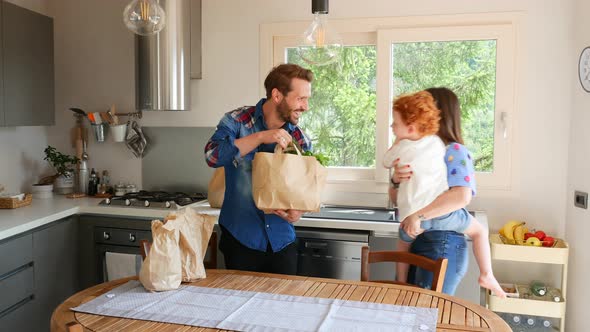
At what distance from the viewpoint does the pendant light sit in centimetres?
220

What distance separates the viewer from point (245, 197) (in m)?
2.29

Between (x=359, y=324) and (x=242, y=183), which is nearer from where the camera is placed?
(x=359, y=324)

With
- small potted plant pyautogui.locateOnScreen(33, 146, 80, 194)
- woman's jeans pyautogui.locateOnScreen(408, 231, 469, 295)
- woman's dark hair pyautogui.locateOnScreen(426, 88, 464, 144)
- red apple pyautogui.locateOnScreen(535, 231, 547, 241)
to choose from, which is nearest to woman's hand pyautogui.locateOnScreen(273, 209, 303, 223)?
woman's jeans pyautogui.locateOnScreen(408, 231, 469, 295)

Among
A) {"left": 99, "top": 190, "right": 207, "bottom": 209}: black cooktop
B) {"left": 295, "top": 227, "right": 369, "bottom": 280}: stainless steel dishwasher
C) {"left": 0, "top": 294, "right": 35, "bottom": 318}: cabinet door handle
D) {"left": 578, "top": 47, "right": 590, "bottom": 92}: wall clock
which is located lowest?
{"left": 0, "top": 294, "right": 35, "bottom": 318}: cabinet door handle

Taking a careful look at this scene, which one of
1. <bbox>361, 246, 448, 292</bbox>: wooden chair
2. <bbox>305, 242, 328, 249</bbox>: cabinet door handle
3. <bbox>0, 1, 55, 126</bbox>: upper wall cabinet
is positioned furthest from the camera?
<bbox>0, 1, 55, 126</bbox>: upper wall cabinet

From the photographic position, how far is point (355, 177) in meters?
3.49

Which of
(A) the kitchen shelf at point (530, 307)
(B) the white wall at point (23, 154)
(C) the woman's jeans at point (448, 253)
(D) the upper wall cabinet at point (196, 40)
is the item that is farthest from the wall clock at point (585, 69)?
(B) the white wall at point (23, 154)

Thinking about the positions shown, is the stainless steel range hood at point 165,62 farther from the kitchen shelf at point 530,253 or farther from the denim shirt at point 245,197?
the kitchen shelf at point 530,253

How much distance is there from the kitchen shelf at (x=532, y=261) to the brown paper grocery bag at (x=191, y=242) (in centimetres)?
168

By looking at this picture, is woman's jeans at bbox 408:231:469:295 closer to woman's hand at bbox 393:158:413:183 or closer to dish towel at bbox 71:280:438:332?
woman's hand at bbox 393:158:413:183

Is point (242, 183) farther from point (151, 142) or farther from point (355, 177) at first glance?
point (151, 142)

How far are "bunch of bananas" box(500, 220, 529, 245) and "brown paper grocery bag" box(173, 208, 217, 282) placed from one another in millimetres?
1751

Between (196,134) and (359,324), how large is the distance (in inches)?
92.3

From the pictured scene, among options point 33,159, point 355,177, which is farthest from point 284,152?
point 33,159
